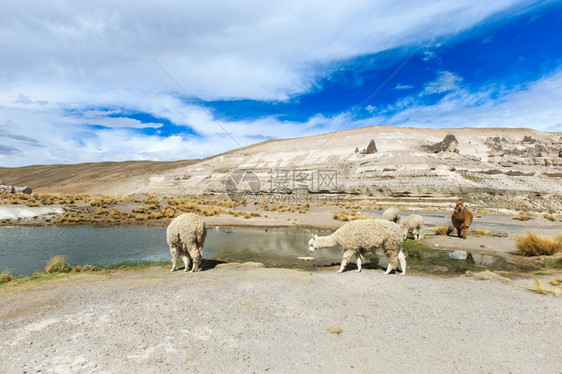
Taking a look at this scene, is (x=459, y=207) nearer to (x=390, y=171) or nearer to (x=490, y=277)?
(x=490, y=277)

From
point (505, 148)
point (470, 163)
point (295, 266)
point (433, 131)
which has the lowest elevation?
point (295, 266)

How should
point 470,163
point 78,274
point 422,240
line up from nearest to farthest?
point 78,274
point 422,240
point 470,163

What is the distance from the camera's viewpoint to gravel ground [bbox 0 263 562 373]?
393 centimetres

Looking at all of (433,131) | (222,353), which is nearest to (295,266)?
Result: (222,353)

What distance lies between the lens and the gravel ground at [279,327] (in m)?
3.93

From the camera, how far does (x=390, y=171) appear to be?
4506 centimetres

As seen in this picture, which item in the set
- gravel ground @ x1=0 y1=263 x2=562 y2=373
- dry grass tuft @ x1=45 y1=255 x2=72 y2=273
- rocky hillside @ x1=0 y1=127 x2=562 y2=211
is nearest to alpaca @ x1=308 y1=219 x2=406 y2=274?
gravel ground @ x1=0 y1=263 x2=562 y2=373

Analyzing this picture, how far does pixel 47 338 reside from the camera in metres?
4.54

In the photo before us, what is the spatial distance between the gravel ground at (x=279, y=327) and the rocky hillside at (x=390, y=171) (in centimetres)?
3482

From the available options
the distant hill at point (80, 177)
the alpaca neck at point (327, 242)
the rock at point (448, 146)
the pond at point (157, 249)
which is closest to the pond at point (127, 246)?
the pond at point (157, 249)

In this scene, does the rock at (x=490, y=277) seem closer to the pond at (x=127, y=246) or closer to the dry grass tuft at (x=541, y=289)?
the dry grass tuft at (x=541, y=289)

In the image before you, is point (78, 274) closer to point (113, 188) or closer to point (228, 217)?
point (228, 217)

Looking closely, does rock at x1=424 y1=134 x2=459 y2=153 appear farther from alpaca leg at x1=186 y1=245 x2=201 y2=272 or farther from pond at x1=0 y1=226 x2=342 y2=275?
alpaca leg at x1=186 y1=245 x2=201 y2=272

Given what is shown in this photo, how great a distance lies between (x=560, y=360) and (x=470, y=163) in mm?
50569
